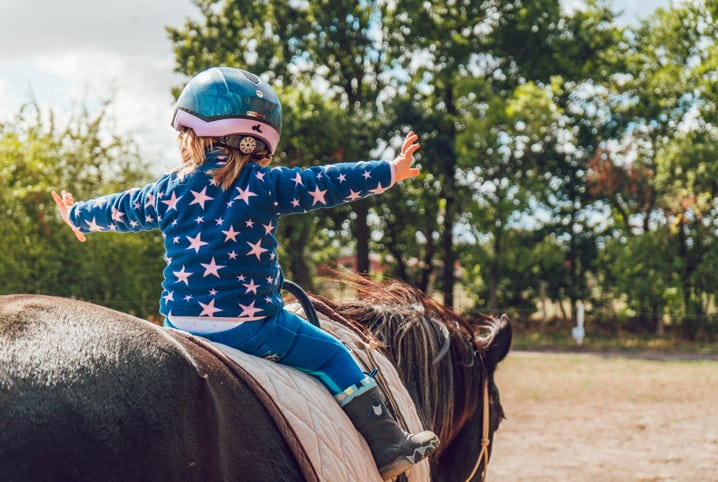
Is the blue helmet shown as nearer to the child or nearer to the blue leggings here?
the child

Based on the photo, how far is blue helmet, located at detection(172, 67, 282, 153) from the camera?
7.64ft

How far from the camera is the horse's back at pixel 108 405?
1522mm

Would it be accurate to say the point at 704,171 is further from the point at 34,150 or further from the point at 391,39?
the point at 34,150

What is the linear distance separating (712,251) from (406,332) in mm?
21532

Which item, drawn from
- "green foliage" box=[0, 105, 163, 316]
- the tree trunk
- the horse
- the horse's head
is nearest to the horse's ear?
the horse's head

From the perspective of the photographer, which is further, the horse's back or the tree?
the tree

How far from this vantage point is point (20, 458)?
149 cm

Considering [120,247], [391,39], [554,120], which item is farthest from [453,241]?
[120,247]

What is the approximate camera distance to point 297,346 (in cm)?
231

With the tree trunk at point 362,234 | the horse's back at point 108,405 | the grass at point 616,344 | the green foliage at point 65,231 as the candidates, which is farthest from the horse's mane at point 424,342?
the tree trunk at point 362,234

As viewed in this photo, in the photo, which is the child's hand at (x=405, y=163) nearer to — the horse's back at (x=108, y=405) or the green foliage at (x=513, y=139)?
the horse's back at (x=108, y=405)

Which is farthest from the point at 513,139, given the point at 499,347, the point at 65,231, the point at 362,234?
the point at 499,347

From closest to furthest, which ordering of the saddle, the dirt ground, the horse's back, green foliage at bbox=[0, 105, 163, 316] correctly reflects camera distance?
1. the horse's back
2. the saddle
3. the dirt ground
4. green foliage at bbox=[0, 105, 163, 316]

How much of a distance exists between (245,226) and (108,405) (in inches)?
29.9
